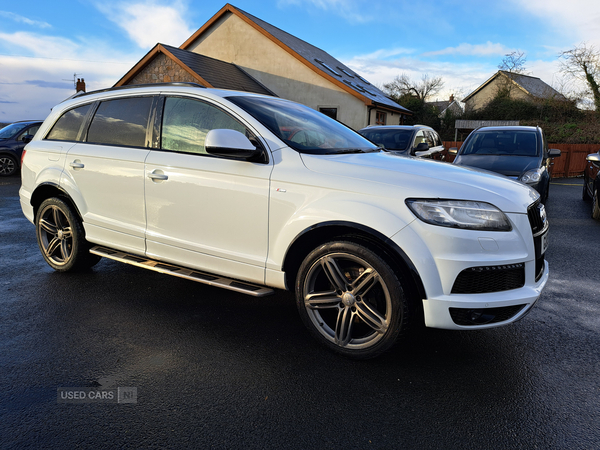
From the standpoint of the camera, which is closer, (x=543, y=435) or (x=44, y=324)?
(x=543, y=435)

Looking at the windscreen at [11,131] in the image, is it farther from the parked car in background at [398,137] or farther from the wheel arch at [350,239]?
the wheel arch at [350,239]

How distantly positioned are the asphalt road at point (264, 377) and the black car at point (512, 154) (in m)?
4.25

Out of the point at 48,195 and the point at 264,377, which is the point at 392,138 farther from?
the point at 264,377

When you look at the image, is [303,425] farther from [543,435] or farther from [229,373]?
[543,435]

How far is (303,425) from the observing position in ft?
7.77

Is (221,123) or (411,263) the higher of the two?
(221,123)

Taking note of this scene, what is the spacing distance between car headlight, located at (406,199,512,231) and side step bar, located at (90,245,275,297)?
123 centimetres

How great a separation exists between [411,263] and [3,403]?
96.3 inches

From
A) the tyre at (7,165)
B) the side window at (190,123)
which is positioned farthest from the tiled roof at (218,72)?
the side window at (190,123)

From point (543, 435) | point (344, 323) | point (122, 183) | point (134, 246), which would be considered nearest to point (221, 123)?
point (122, 183)

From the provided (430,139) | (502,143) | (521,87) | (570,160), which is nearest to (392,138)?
(430,139)

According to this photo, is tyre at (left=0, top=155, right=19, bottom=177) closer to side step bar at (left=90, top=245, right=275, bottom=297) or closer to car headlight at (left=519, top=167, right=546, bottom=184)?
side step bar at (left=90, top=245, right=275, bottom=297)

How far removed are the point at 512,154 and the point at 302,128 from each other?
21.9 feet

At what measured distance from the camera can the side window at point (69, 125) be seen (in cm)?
455
